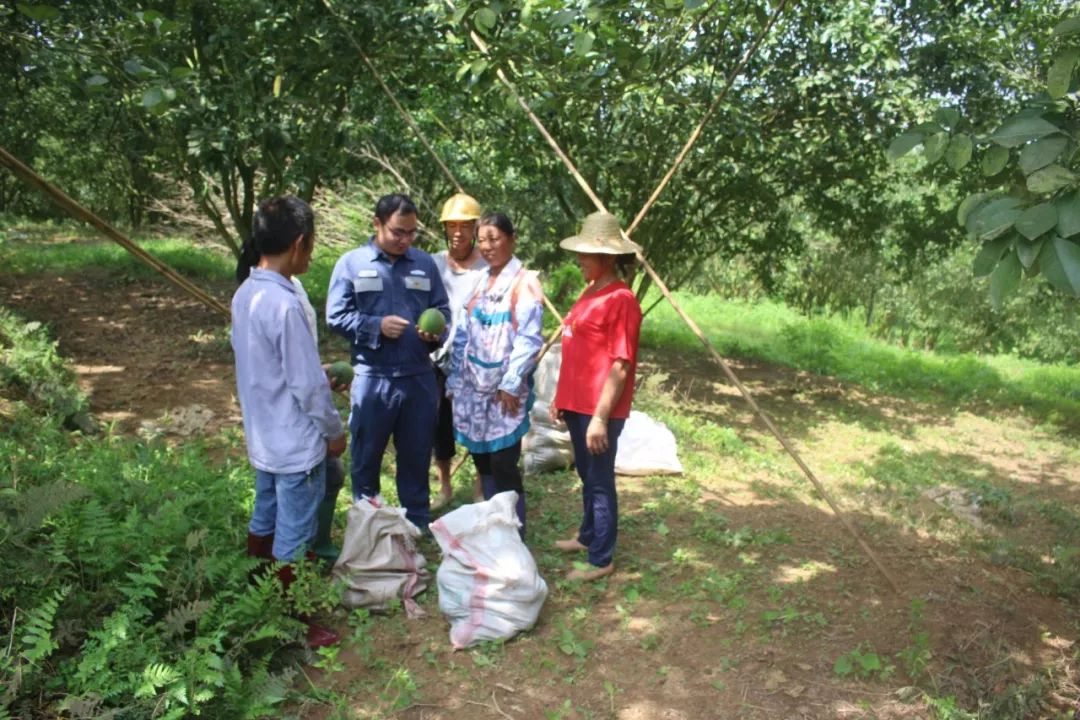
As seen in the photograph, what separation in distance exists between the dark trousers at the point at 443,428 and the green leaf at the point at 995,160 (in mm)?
2882

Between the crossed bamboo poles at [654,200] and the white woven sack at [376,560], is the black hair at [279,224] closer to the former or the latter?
the white woven sack at [376,560]

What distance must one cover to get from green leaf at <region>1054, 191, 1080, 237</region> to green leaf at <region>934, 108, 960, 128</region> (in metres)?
0.50

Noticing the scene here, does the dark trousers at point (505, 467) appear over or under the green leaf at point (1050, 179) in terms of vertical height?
under

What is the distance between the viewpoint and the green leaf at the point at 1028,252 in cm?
209

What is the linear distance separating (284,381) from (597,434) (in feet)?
4.53

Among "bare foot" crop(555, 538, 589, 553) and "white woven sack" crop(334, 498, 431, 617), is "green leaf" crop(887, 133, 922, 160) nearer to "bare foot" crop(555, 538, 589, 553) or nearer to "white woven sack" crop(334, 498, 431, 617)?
"white woven sack" crop(334, 498, 431, 617)

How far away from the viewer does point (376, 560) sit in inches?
140

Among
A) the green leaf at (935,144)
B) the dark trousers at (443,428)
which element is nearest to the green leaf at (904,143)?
the green leaf at (935,144)

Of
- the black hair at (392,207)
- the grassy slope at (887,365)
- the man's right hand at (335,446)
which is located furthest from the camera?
the grassy slope at (887,365)

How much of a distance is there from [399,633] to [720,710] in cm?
133

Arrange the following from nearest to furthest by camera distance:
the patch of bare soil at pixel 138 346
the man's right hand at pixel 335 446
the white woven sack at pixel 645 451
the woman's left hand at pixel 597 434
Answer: the man's right hand at pixel 335 446
the woman's left hand at pixel 597 434
the white woven sack at pixel 645 451
the patch of bare soil at pixel 138 346

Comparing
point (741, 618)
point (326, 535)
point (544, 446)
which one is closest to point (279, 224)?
point (326, 535)

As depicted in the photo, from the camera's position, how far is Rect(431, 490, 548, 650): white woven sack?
3398 mm

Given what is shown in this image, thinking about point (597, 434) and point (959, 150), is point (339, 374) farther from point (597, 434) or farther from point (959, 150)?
point (959, 150)
